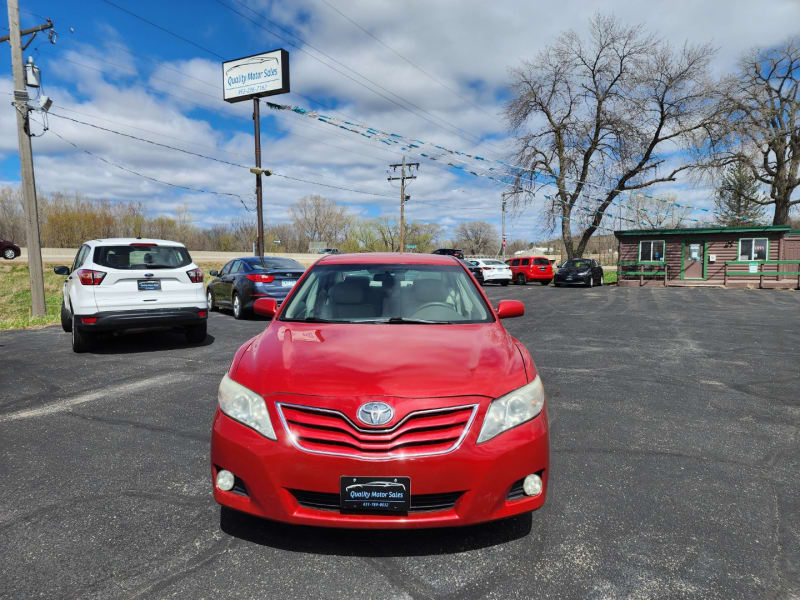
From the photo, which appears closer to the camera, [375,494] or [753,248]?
[375,494]

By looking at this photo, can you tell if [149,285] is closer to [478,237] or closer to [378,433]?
[378,433]

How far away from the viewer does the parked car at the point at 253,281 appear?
1165 centimetres

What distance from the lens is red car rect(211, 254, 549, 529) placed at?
229cm

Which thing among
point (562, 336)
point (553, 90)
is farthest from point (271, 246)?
point (562, 336)

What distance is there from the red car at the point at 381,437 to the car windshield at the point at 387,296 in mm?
763

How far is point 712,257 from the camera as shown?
28.3 metres

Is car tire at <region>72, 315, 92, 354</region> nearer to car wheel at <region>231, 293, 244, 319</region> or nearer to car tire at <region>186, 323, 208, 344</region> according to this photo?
car tire at <region>186, 323, 208, 344</region>

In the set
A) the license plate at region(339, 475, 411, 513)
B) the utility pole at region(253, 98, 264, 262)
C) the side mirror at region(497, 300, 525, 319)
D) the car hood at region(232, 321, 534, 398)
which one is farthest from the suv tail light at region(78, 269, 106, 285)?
the utility pole at region(253, 98, 264, 262)

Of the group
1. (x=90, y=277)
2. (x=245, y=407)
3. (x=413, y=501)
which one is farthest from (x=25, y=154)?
(x=413, y=501)

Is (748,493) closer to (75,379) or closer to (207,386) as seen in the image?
(207,386)

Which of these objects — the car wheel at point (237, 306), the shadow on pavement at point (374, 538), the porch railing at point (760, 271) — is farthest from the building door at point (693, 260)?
the shadow on pavement at point (374, 538)

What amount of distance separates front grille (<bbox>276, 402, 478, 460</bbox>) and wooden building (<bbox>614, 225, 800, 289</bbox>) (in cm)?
2966

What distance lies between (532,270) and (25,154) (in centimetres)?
2491

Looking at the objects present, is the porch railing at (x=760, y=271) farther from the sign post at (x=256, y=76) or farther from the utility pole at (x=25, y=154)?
the utility pole at (x=25, y=154)
